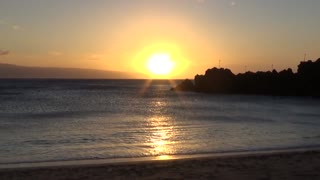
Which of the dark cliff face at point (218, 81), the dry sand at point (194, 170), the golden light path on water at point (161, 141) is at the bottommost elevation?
the golden light path on water at point (161, 141)

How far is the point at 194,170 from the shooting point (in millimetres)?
16172

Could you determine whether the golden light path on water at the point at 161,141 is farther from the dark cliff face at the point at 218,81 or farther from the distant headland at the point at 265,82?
the dark cliff face at the point at 218,81

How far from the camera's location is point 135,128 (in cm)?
3359

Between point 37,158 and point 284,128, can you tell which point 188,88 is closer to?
point 284,128

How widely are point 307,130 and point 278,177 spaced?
18208 mm

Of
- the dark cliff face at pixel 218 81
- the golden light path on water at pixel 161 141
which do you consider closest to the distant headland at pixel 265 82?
the dark cliff face at pixel 218 81

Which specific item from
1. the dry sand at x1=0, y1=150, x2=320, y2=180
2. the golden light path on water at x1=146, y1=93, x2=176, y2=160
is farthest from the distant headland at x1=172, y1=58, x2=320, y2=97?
the dry sand at x1=0, y1=150, x2=320, y2=180

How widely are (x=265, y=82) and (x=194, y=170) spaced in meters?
93.8

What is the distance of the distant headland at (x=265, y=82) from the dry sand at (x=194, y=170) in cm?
7889

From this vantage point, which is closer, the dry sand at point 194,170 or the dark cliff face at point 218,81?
the dry sand at point 194,170

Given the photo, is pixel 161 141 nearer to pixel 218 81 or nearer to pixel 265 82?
pixel 265 82

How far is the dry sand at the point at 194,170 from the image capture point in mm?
15102

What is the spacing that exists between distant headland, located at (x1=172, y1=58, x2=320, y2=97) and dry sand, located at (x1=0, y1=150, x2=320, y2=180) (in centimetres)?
7889

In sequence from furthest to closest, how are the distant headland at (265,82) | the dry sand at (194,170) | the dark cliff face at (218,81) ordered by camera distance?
the dark cliff face at (218,81) < the distant headland at (265,82) < the dry sand at (194,170)
